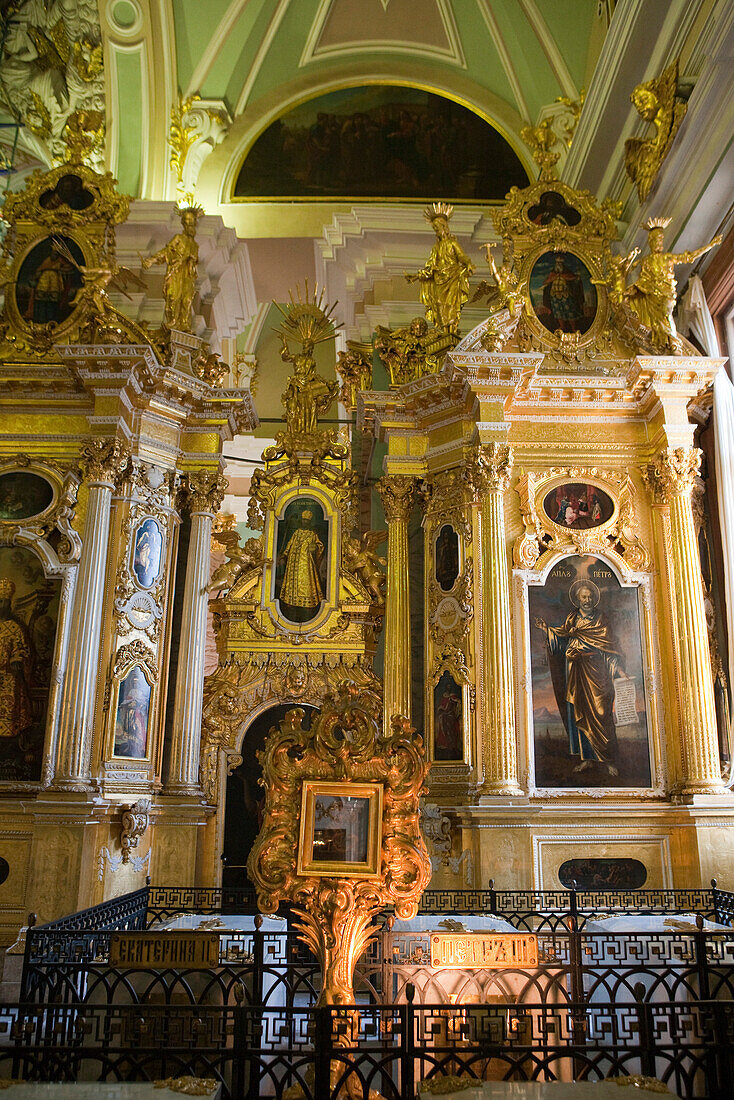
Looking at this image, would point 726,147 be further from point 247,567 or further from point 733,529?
point 247,567

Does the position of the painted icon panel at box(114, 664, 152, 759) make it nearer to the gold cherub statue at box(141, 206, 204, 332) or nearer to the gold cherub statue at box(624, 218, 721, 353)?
the gold cherub statue at box(141, 206, 204, 332)

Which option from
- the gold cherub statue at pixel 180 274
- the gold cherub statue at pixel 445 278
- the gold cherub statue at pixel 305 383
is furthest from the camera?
the gold cherub statue at pixel 305 383

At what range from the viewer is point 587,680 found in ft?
37.3

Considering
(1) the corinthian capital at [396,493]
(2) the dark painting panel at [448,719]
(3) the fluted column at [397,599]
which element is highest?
(1) the corinthian capital at [396,493]

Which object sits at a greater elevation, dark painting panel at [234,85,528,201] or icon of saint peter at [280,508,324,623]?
dark painting panel at [234,85,528,201]

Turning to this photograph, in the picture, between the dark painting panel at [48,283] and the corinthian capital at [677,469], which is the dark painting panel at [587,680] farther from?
the dark painting panel at [48,283]

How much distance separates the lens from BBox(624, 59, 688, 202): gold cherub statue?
11.7m

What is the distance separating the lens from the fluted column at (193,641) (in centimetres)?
1176

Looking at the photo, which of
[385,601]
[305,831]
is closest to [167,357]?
[385,601]

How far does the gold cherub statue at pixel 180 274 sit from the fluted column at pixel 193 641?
217 cm

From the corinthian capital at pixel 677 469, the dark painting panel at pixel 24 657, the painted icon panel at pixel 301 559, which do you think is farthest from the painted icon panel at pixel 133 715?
the corinthian capital at pixel 677 469

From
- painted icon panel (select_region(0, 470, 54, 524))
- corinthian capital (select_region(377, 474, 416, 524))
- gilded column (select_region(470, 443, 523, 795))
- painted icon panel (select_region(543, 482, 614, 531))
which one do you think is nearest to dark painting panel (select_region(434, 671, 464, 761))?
gilded column (select_region(470, 443, 523, 795))

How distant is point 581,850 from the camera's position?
35.2 ft

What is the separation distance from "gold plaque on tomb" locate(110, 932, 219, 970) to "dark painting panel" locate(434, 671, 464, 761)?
4.55 m
